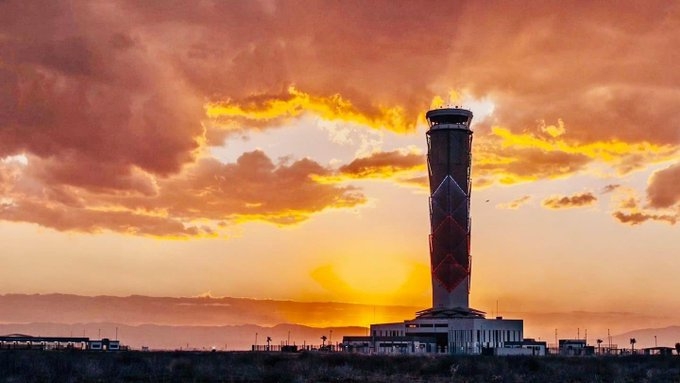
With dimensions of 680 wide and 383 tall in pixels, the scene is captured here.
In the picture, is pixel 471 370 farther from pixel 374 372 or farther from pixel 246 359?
pixel 246 359

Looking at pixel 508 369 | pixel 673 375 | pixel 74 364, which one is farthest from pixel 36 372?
pixel 673 375

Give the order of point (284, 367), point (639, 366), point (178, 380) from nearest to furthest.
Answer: point (178, 380) → point (284, 367) → point (639, 366)

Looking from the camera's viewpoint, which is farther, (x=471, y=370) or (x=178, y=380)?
(x=471, y=370)

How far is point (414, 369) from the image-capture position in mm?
117375

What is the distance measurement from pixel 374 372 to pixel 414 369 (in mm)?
7492

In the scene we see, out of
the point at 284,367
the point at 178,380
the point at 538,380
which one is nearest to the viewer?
the point at 178,380

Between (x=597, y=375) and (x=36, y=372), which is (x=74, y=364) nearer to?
(x=36, y=372)

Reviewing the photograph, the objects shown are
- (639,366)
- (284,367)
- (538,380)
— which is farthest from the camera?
(639,366)

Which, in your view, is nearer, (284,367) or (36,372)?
(36,372)

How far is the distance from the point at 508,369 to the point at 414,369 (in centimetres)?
1232

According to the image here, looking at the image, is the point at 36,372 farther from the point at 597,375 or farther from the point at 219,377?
the point at 597,375

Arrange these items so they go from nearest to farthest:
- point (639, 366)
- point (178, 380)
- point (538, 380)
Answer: point (178, 380) → point (538, 380) → point (639, 366)

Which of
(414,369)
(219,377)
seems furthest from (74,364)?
(414,369)

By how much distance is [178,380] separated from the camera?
89.2 meters
